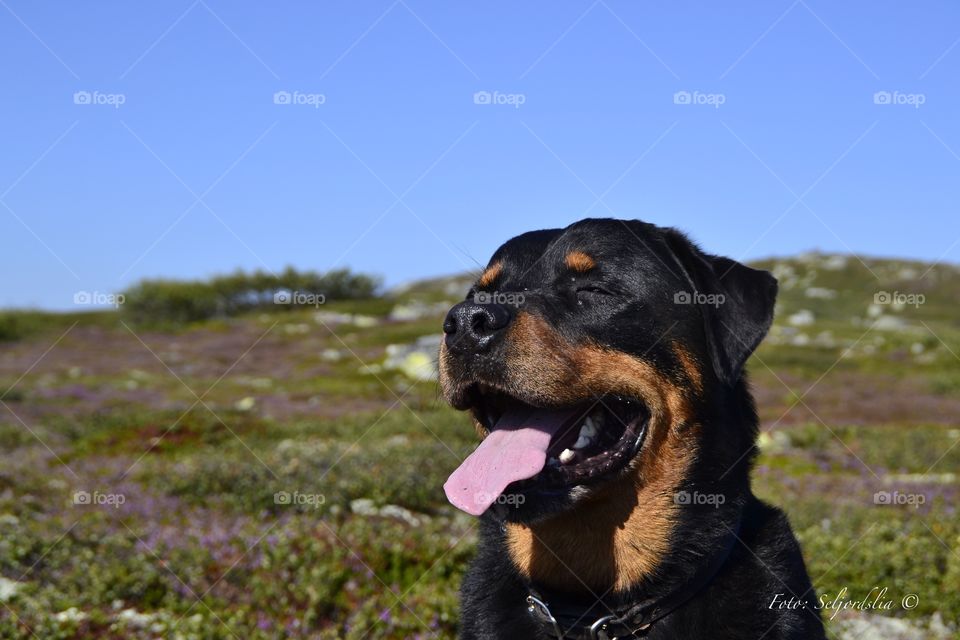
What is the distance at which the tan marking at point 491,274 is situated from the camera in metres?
4.57

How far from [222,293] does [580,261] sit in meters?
49.8

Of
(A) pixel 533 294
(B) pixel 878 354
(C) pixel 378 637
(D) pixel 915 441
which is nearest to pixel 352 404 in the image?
(D) pixel 915 441

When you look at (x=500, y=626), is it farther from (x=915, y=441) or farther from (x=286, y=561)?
(x=915, y=441)

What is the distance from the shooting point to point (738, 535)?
375 centimetres

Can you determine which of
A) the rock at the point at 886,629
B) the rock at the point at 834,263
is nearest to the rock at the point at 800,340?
the rock at the point at 886,629

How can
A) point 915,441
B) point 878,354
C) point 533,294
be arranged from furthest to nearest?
1. point 878,354
2. point 915,441
3. point 533,294

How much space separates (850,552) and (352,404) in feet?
54.3

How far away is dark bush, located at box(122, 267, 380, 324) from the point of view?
4941 centimetres
